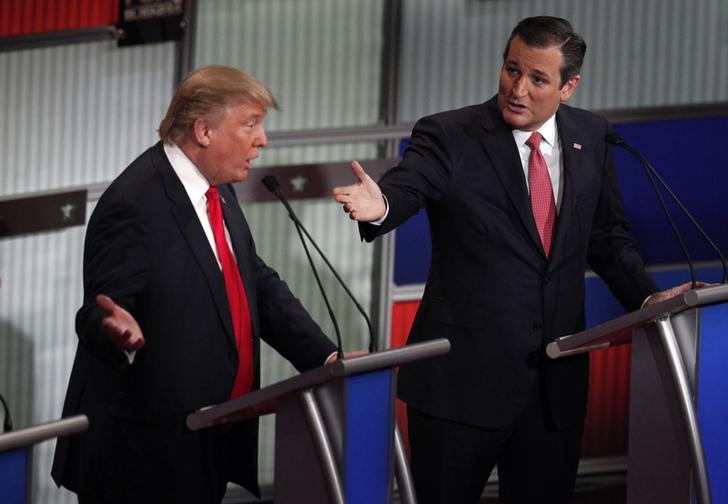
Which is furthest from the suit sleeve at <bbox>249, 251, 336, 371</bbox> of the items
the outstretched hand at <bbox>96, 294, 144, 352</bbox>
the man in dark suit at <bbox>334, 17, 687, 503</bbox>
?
the outstretched hand at <bbox>96, 294, 144, 352</bbox>

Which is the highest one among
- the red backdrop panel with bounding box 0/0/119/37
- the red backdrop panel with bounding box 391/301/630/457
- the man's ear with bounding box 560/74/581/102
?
the red backdrop panel with bounding box 0/0/119/37

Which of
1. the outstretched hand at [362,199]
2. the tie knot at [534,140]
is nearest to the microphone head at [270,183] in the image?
the outstretched hand at [362,199]

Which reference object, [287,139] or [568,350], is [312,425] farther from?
[287,139]

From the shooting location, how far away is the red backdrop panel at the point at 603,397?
15.2ft

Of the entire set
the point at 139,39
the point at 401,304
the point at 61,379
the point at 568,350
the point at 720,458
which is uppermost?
the point at 139,39

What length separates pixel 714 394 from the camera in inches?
94.0

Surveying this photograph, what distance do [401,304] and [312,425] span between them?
241 cm

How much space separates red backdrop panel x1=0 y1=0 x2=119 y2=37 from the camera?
15.1 ft

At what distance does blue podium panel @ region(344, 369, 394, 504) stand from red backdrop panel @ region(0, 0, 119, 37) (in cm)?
277

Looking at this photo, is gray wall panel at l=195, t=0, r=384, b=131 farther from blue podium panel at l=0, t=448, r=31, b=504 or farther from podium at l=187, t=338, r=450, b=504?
blue podium panel at l=0, t=448, r=31, b=504

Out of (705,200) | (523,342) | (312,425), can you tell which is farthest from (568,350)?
(705,200)

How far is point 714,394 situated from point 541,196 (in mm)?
658

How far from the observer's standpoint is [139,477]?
104 inches

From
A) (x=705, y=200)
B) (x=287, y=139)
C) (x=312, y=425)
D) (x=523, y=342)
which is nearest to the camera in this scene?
(x=312, y=425)
